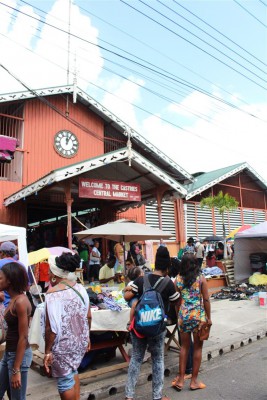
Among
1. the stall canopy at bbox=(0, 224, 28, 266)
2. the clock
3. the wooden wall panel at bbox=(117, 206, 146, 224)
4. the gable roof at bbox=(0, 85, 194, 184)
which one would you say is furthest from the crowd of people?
the wooden wall panel at bbox=(117, 206, 146, 224)

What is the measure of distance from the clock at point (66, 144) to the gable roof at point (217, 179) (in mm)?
5564

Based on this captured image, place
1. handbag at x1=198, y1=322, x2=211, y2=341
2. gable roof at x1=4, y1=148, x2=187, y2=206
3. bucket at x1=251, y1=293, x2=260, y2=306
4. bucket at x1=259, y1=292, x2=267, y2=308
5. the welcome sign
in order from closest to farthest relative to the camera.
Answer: handbag at x1=198, y1=322, x2=211, y2=341 < bucket at x1=259, y1=292, x2=267, y2=308 < bucket at x1=251, y1=293, x2=260, y2=306 < gable roof at x1=4, y1=148, x2=187, y2=206 < the welcome sign

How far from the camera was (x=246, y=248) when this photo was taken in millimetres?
13305

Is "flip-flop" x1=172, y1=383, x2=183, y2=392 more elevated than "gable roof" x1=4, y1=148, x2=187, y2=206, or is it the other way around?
"gable roof" x1=4, y1=148, x2=187, y2=206

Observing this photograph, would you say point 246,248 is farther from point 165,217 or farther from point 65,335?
point 65,335

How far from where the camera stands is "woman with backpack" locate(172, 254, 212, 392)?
13.8 feet

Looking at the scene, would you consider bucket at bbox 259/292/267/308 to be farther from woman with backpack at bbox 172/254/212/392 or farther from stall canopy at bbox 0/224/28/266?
stall canopy at bbox 0/224/28/266

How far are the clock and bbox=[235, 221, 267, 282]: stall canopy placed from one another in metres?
7.14

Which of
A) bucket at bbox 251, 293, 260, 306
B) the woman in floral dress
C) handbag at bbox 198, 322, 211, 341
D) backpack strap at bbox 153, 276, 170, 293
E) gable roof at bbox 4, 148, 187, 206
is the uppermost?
gable roof at bbox 4, 148, 187, 206

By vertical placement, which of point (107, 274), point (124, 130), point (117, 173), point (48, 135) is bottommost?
point (107, 274)

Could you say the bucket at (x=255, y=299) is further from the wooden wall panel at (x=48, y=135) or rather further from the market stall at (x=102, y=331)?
the wooden wall panel at (x=48, y=135)

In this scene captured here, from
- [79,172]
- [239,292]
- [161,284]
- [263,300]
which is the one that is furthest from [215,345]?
[79,172]

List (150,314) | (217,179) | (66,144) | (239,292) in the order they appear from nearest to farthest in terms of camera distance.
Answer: (150,314)
(239,292)
(66,144)
(217,179)

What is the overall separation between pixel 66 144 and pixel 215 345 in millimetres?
10118
